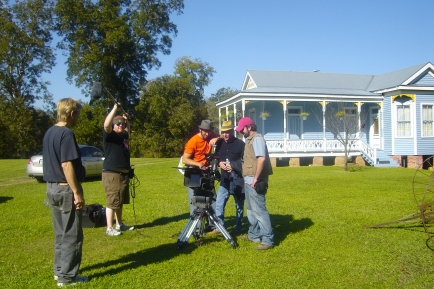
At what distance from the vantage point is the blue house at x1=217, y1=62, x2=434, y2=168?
22469mm

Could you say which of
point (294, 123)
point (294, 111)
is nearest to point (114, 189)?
point (294, 123)

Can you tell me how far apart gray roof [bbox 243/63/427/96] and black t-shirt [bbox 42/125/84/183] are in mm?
19353

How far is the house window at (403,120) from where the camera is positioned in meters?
23.1

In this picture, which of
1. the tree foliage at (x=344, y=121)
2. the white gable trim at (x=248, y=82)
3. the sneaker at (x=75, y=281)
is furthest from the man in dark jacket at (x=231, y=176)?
the white gable trim at (x=248, y=82)

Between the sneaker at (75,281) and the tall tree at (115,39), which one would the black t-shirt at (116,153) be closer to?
the sneaker at (75,281)

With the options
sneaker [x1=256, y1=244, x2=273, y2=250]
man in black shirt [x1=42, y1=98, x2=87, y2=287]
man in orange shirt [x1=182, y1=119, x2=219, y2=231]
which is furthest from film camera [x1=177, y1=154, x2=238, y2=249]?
man in black shirt [x1=42, y1=98, x2=87, y2=287]

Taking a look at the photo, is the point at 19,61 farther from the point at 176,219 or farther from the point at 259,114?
the point at 176,219

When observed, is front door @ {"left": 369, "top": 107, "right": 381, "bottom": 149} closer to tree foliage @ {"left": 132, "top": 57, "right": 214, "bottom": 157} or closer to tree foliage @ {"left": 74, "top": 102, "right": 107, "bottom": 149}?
tree foliage @ {"left": 132, "top": 57, "right": 214, "bottom": 157}

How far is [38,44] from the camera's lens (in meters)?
41.2

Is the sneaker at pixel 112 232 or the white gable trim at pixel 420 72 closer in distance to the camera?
the sneaker at pixel 112 232

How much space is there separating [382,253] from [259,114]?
18773 millimetres

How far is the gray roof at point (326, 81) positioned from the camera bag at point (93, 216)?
16784 millimetres

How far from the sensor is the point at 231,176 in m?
6.97

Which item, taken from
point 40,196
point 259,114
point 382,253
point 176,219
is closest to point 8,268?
point 176,219
